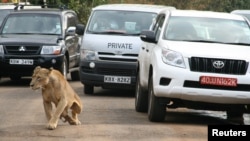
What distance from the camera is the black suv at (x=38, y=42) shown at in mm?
19250

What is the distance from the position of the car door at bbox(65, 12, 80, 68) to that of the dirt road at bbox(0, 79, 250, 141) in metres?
3.76

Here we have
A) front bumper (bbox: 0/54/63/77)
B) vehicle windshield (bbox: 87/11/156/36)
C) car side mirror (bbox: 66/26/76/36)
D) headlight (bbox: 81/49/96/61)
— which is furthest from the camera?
car side mirror (bbox: 66/26/76/36)

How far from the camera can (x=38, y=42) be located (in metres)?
19.4

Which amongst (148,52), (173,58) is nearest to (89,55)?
(148,52)

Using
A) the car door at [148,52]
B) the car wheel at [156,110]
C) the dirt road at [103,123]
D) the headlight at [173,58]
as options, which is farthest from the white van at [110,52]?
the headlight at [173,58]

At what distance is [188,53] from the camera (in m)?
11.9

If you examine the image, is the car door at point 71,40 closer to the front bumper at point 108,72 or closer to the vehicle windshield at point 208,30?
the front bumper at point 108,72

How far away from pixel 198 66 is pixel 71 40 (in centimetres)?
951

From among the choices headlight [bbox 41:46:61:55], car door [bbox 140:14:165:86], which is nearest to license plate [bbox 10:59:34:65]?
headlight [bbox 41:46:61:55]

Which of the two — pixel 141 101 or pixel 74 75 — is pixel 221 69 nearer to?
pixel 141 101

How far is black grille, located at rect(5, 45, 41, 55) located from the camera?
19359mm

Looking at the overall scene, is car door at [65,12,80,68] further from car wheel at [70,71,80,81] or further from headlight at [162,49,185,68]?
headlight at [162,49,185,68]

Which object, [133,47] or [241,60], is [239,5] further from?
[241,60]

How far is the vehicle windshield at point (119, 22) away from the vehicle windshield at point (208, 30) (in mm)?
4438
